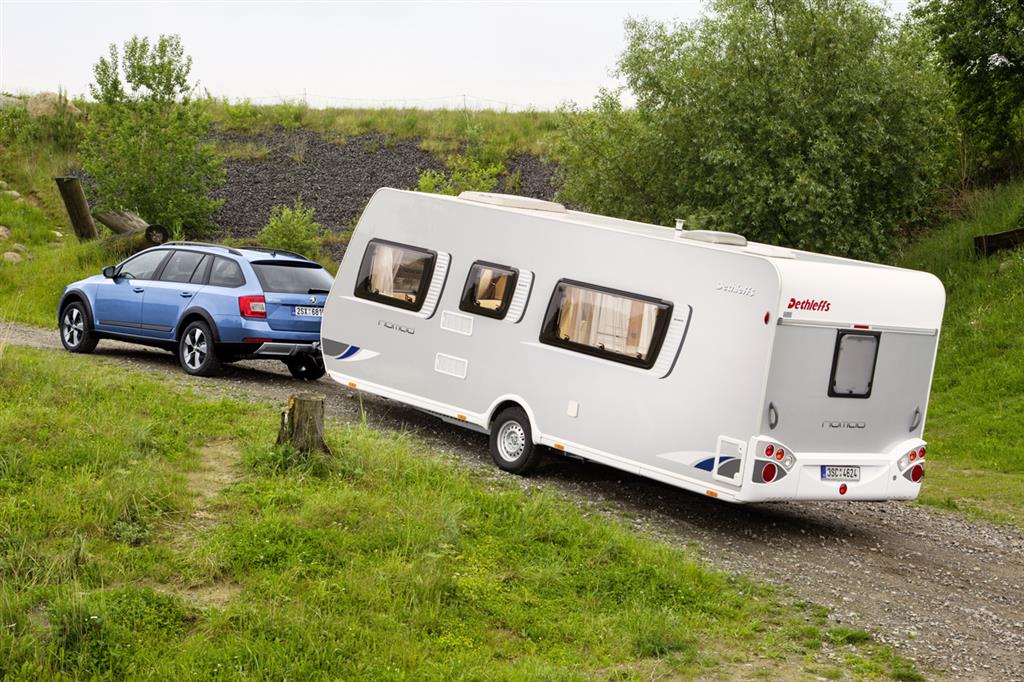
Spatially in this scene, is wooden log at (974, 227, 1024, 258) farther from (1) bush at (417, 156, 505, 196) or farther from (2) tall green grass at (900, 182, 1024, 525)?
(1) bush at (417, 156, 505, 196)

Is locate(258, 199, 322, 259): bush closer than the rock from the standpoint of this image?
Yes

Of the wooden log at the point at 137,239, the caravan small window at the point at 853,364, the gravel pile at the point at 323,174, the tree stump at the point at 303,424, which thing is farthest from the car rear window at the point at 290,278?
the gravel pile at the point at 323,174

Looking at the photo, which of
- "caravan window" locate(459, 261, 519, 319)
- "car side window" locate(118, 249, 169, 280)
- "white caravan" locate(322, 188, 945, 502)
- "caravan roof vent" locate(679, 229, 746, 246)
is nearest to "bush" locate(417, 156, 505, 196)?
"car side window" locate(118, 249, 169, 280)

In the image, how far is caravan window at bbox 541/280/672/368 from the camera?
36.1 feet

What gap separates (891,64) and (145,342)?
14761mm

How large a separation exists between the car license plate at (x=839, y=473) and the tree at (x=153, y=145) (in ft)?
63.0

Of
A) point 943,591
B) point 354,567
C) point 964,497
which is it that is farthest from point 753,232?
point 354,567

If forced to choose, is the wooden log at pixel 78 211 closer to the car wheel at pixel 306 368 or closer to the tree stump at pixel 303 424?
the car wheel at pixel 306 368

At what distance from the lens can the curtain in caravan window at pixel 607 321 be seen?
11086 mm

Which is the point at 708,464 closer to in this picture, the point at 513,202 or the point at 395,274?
the point at 513,202

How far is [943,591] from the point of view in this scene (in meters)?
9.68

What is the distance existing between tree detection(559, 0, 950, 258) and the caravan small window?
10674 mm

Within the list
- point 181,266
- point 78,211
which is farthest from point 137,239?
point 181,266

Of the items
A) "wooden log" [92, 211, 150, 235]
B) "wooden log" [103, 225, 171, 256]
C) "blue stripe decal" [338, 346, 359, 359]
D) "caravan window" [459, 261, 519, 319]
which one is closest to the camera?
"caravan window" [459, 261, 519, 319]
